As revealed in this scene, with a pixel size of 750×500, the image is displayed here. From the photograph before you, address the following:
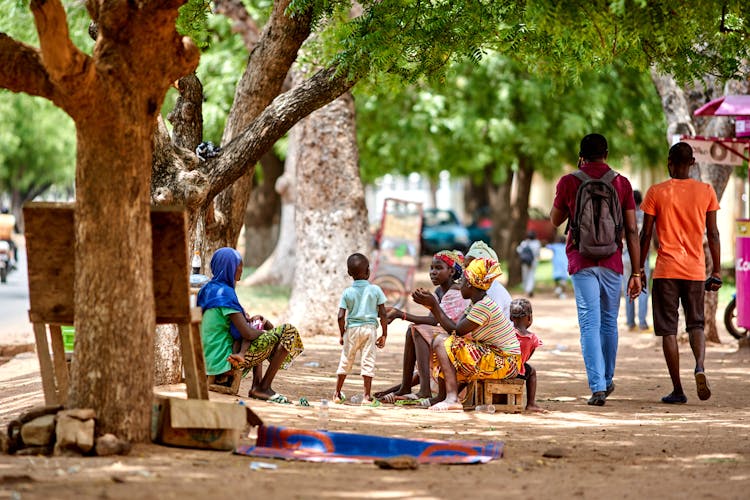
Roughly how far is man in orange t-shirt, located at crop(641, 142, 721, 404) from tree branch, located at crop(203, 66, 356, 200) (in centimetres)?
271

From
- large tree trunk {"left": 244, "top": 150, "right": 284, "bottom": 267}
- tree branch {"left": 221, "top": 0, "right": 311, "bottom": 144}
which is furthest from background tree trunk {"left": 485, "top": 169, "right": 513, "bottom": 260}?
tree branch {"left": 221, "top": 0, "right": 311, "bottom": 144}

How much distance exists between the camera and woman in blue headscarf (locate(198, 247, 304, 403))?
8.98 m

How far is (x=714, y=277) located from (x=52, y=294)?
5543mm

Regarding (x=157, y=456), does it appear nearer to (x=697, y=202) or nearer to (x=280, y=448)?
(x=280, y=448)

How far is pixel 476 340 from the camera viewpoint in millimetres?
9203

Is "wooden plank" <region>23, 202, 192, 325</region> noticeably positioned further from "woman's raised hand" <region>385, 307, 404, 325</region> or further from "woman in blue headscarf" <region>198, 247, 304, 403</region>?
"woman's raised hand" <region>385, 307, 404, 325</region>

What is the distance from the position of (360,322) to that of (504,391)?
124 centimetres

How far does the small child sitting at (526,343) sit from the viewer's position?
9.40 meters

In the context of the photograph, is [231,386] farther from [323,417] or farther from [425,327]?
[425,327]

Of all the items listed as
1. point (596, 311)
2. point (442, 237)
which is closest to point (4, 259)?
point (442, 237)

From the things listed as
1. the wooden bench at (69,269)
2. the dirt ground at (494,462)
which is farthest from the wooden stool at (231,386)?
the wooden bench at (69,269)

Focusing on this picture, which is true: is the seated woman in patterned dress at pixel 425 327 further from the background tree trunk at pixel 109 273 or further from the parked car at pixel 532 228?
the parked car at pixel 532 228

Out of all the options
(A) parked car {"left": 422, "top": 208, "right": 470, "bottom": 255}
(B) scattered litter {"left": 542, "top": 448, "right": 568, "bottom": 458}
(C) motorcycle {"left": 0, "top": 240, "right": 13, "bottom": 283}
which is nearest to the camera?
(B) scattered litter {"left": 542, "top": 448, "right": 568, "bottom": 458}

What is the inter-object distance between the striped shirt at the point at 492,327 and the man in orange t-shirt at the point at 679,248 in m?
1.34
